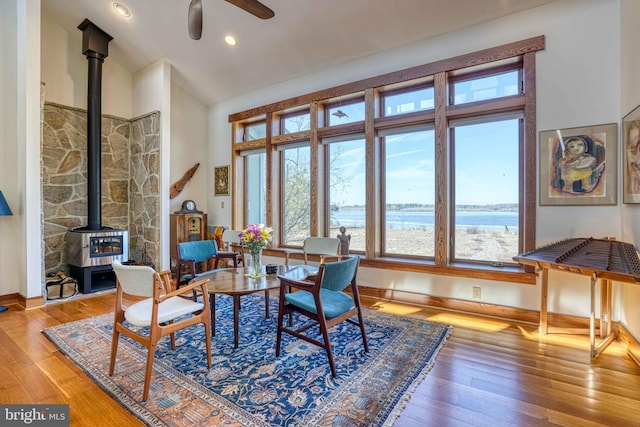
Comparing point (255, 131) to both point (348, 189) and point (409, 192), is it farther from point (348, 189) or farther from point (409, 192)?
point (409, 192)

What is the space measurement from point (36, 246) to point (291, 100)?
3.89 m

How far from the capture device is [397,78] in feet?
12.6

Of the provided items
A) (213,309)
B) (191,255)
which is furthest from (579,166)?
(191,255)

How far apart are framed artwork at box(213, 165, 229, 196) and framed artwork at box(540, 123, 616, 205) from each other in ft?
15.8

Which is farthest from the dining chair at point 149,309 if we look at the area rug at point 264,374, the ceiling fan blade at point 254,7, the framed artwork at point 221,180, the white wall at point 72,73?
the white wall at point 72,73

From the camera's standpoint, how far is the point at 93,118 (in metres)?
4.70

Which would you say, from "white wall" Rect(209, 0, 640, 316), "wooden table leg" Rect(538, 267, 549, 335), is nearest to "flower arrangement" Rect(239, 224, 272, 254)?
"white wall" Rect(209, 0, 640, 316)

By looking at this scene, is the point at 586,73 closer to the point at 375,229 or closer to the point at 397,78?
the point at 397,78

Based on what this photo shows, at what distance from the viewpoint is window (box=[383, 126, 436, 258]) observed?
3.88 metres

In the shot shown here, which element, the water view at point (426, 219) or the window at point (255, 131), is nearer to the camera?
the water view at point (426, 219)

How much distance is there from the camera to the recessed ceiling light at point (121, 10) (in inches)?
166

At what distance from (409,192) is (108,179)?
5.12 meters

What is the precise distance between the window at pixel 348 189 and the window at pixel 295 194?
0.44 m

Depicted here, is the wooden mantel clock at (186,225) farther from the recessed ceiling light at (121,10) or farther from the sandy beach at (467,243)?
the sandy beach at (467,243)
